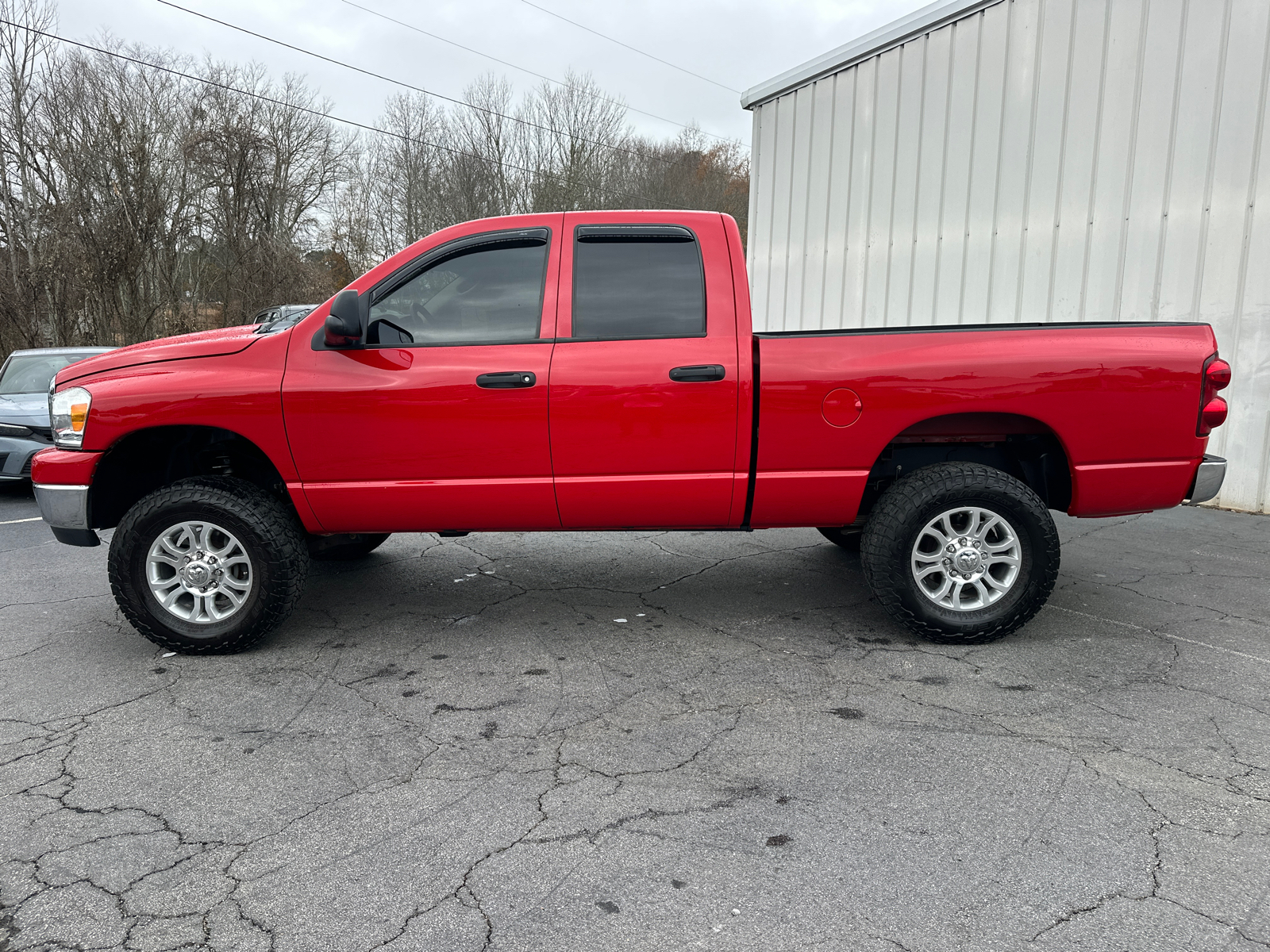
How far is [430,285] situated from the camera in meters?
4.20

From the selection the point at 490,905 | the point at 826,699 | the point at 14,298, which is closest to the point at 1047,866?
the point at 826,699

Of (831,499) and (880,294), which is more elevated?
(880,294)

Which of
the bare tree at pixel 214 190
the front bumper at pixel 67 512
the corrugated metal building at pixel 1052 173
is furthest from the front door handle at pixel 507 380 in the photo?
the bare tree at pixel 214 190

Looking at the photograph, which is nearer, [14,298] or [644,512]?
[644,512]

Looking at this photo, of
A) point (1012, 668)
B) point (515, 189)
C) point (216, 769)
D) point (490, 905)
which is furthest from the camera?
point (515, 189)

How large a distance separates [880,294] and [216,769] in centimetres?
889

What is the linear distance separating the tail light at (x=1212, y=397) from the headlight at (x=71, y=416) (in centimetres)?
523

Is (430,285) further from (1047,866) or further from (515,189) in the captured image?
(515,189)

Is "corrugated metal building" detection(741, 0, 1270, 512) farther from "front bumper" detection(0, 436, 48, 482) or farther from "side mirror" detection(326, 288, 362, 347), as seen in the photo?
"front bumper" detection(0, 436, 48, 482)

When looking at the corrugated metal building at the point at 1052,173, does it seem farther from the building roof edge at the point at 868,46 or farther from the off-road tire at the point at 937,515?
the off-road tire at the point at 937,515

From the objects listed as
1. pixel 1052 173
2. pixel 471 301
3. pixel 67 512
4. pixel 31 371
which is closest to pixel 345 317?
pixel 471 301

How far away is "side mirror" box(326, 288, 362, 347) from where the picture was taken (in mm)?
3881

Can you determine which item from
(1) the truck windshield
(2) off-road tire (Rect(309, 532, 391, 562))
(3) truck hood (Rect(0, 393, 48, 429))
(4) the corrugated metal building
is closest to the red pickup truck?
(2) off-road tire (Rect(309, 532, 391, 562))

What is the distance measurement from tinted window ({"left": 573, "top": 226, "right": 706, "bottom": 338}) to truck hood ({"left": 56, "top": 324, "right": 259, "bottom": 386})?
1.60 meters
